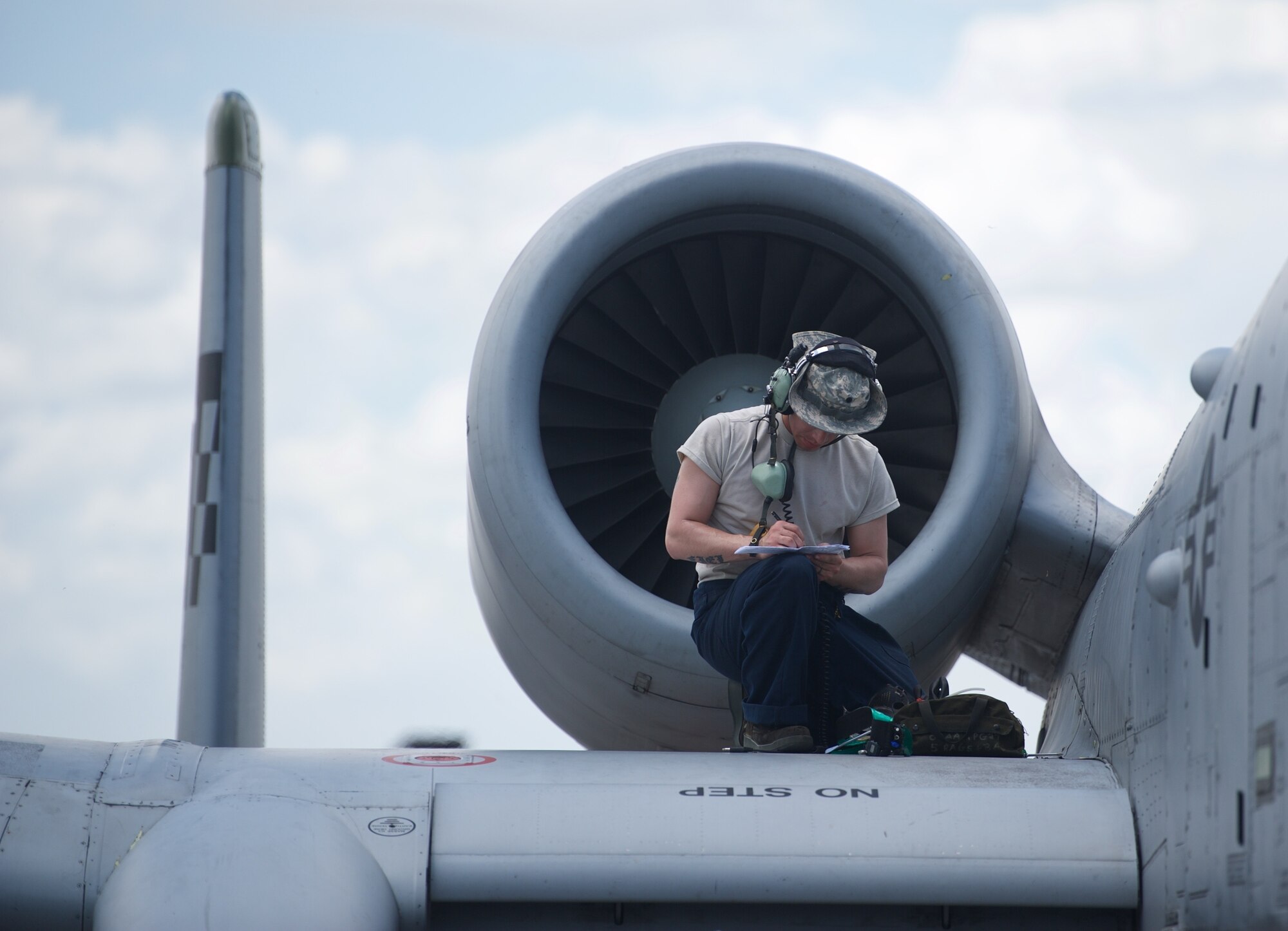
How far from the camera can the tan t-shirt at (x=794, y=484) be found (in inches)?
147

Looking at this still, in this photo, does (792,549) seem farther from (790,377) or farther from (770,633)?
(790,377)

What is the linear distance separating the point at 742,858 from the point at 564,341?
275cm

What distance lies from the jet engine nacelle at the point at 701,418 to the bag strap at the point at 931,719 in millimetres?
1012

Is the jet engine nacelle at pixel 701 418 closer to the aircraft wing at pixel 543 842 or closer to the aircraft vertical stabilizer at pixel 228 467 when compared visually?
the aircraft vertical stabilizer at pixel 228 467

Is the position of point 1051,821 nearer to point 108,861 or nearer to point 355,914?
point 355,914

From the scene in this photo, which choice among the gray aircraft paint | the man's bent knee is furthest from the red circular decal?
the man's bent knee

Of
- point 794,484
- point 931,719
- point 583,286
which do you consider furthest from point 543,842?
point 583,286

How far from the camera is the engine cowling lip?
458 cm

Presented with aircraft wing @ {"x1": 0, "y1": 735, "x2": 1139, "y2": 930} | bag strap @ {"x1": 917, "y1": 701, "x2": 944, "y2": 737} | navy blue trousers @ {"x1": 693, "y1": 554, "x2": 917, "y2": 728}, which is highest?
navy blue trousers @ {"x1": 693, "y1": 554, "x2": 917, "y2": 728}

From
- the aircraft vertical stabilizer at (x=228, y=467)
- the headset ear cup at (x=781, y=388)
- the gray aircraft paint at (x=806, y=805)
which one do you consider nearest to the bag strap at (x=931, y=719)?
the gray aircraft paint at (x=806, y=805)

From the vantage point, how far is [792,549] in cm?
345

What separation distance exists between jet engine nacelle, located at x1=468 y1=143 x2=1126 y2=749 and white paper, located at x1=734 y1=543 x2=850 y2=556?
1.08 m

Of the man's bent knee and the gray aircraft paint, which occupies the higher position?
the man's bent knee

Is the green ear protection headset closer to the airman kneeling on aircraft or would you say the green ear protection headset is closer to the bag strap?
the airman kneeling on aircraft
